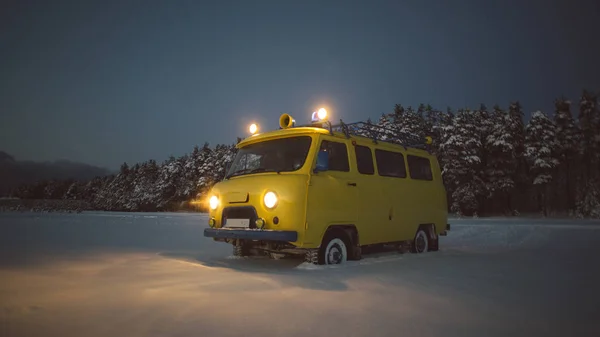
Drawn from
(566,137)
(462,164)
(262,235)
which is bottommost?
(262,235)

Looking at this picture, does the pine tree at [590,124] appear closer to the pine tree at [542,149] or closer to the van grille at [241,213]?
the pine tree at [542,149]

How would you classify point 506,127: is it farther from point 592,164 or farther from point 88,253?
point 88,253

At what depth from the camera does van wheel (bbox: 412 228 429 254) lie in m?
10.2

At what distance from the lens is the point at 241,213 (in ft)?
24.8

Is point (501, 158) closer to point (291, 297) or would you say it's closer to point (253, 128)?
point (253, 128)

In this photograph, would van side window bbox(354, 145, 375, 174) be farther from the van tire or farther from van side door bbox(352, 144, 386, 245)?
the van tire

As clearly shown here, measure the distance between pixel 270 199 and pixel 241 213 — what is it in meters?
0.73

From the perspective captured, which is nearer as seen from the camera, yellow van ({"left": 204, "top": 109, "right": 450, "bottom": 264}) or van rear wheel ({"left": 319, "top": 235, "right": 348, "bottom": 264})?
yellow van ({"left": 204, "top": 109, "right": 450, "bottom": 264})

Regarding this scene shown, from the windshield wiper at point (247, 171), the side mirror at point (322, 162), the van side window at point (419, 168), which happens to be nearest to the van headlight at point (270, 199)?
the windshield wiper at point (247, 171)

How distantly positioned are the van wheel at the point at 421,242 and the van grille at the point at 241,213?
458cm

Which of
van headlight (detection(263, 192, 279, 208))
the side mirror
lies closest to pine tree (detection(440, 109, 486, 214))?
the side mirror

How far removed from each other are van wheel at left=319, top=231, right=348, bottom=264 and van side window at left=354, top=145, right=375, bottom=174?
4.62 ft

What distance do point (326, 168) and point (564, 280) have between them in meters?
3.95

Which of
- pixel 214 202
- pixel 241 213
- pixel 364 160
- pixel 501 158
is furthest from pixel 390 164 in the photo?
pixel 501 158
